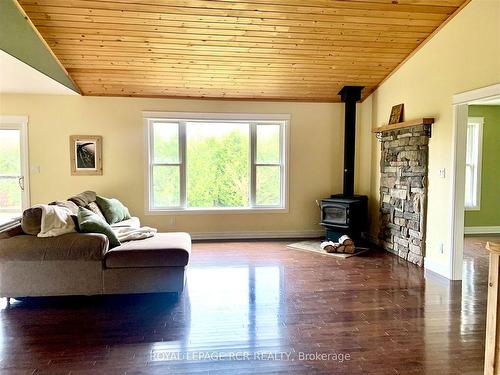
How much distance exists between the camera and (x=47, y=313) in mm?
3203

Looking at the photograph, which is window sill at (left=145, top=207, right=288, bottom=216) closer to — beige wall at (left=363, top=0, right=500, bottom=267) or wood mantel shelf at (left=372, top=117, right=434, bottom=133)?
wood mantel shelf at (left=372, top=117, right=434, bottom=133)

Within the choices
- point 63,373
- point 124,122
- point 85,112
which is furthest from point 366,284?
point 85,112

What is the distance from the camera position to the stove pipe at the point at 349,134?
595cm

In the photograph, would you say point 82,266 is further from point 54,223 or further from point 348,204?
point 348,204

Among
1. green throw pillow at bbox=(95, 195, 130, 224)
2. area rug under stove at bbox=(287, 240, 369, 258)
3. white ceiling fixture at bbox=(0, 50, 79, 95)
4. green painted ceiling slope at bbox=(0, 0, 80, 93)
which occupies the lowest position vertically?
area rug under stove at bbox=(287, 240, 369, 258)

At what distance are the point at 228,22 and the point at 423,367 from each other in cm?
382

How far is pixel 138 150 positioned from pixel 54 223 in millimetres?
2802

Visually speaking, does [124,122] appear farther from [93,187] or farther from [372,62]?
[372,62]

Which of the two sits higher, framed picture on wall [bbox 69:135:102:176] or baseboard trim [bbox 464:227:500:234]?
framed picture on wall [bbox 69:135:102:176]

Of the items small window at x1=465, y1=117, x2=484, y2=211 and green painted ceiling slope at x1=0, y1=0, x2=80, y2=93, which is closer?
green painted ceiling slope at x1=0, y1=0, x2=80, y2=93

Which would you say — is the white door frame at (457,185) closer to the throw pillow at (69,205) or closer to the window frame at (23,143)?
the throw pillow at (69,205)

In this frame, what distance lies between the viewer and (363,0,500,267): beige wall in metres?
3.70

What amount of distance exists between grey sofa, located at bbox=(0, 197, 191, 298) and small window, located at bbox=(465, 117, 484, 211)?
576 cm

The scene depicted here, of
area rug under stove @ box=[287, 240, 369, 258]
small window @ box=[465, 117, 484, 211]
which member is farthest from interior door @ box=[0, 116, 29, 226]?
small window @ box=[465, 117, 484, 211]
